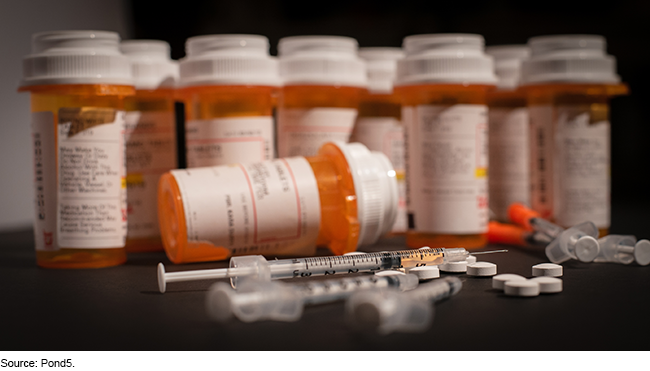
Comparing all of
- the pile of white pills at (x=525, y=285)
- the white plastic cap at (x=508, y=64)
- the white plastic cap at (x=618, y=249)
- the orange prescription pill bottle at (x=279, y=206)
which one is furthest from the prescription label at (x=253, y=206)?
the white plastic cap at (x=508, y=64)

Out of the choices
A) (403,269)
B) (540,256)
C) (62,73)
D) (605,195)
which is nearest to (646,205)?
(605,195)

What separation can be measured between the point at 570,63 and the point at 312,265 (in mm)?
632

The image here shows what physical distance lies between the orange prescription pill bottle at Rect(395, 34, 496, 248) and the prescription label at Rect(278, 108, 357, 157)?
0.12 meters

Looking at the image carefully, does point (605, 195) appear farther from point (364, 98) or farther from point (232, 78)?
point (232, 78)

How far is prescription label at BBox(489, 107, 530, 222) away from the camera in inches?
50.8

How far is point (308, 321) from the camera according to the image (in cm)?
59

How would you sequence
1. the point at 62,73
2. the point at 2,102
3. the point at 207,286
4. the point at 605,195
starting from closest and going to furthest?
the point at 207,286, the point at 62,73, the point at 605,195, the point at 2,102

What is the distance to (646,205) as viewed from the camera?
1.85m

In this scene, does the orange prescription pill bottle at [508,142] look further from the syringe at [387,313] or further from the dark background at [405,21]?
the syringe at [387,313]

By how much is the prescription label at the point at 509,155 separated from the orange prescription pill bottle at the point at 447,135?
0.84 feet

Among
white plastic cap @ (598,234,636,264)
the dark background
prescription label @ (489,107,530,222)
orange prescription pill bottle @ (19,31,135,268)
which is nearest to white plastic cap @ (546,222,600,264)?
white plastic cap @ (598,234,636,264)

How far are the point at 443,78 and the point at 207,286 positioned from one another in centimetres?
51

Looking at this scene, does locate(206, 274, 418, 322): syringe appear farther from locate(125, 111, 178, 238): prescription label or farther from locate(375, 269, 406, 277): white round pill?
locate(125, 111, 178, 238): prescription label

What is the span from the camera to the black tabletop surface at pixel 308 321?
52cm
